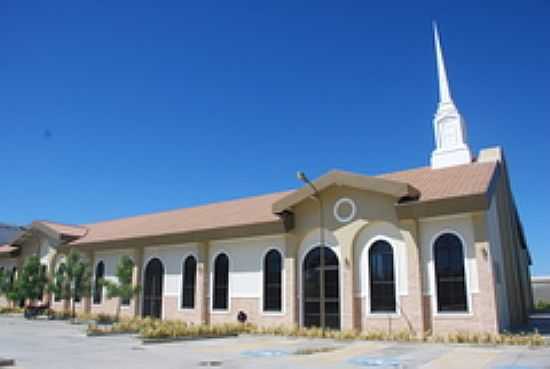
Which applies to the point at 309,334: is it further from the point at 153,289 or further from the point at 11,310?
the point at 11,310

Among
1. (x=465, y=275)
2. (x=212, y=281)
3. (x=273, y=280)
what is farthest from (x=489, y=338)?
(x=212, y=281)

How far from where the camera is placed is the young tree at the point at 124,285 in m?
26.1

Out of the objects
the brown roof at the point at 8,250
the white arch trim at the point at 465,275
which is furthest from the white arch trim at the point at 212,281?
the brown roof at the point at 8,250

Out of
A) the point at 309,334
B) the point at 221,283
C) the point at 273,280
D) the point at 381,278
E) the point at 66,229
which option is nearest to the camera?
the point at 309,334

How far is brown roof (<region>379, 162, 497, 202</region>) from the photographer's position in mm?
17469

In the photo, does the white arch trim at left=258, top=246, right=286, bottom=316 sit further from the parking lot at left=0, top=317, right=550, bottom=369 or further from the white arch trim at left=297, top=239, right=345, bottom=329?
the parking lot at left=0, top=317, right=550, bottom=369

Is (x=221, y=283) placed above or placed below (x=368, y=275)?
below

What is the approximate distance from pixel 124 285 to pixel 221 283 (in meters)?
6.06

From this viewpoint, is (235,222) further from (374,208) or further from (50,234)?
(50,234)

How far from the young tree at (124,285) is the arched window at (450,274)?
56.1 feet

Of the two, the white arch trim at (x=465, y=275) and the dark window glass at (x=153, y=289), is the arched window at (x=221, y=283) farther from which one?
the white arch trim at (x=465, y=275)

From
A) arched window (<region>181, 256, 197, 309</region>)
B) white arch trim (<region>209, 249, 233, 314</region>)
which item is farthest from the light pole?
arched window (<region>181, 256, 197, 309</region>)

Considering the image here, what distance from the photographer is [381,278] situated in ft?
63.9

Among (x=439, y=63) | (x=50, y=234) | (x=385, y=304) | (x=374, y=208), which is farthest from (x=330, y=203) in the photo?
(x=50, y=234)
